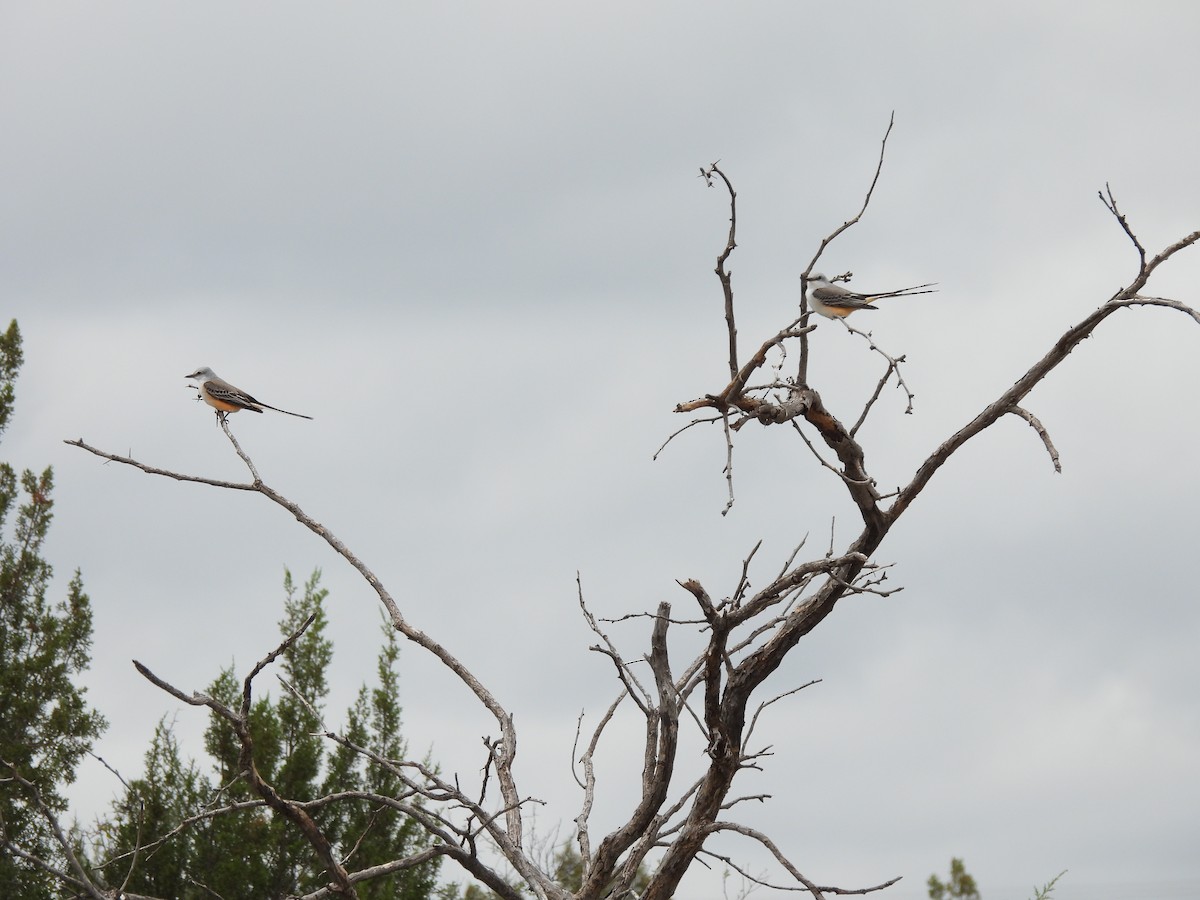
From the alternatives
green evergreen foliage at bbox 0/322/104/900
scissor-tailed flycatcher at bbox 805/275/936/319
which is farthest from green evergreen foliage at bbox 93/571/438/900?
scissor-tailed flycatcher at bbox 805/275/936/319

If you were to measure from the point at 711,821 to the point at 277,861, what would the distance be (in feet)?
40.2

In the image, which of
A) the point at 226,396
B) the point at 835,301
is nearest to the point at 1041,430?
the point at 835,301

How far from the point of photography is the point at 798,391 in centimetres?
587

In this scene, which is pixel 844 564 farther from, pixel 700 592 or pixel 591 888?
pixel 591 888

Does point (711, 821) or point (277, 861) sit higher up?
point (277, 861)

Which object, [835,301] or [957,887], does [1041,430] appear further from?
[957,887]

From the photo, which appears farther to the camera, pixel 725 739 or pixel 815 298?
pixel 815 298

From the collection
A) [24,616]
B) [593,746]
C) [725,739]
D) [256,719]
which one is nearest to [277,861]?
[256,719]

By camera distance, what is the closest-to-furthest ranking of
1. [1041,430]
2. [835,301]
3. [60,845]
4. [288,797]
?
1. [60,845]
2. [1041,430]
3. [835,301]
4. [288,797]

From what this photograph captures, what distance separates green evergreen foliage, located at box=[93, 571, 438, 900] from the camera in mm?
16031

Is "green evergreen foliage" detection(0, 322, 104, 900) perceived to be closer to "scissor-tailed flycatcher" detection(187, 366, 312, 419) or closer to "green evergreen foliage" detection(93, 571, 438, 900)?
"green evergreen foliage" detection(93, 571, 438, 900)

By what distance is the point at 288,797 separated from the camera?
16.9 metres

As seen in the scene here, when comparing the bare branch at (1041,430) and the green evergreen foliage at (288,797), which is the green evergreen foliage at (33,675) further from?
the bare branch at (1041,430)

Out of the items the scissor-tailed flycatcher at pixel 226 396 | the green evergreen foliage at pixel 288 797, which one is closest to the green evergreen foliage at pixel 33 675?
the green evergreen foliage at pixel 288 797
